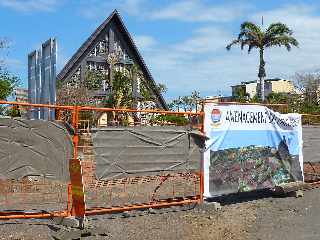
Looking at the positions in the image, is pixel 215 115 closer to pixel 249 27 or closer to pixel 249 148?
pixel 249 148

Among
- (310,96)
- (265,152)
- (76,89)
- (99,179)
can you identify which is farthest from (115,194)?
(310,96)

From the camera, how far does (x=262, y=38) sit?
4962 cm

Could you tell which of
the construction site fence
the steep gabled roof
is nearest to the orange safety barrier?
the construction site fence

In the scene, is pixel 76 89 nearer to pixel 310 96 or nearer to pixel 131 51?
pixel 131 51

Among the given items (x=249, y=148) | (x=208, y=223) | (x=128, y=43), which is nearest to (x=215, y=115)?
(x=249, y=148)

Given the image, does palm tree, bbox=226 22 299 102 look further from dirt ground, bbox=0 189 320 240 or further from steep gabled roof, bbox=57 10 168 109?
dirt ground, bbox=0 189 320 240

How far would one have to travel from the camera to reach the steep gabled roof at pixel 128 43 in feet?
140

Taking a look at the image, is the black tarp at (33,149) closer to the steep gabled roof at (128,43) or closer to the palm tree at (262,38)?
the steep gabled roof at (128,43)

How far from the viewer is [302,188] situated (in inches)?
496

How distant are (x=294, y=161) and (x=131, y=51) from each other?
36.1 metres

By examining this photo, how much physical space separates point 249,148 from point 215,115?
138 centimetres

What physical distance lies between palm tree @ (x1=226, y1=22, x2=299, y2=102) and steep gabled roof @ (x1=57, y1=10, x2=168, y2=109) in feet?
29.8

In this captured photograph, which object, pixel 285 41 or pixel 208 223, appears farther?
pixel 285 41

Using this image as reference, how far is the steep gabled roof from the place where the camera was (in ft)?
140
